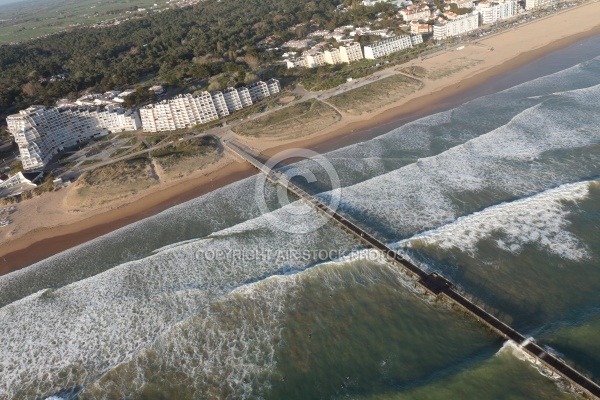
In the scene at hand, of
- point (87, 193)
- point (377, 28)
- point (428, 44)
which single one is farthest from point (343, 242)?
point (377, 28)

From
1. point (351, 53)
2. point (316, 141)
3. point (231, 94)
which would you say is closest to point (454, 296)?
point (316, 141)

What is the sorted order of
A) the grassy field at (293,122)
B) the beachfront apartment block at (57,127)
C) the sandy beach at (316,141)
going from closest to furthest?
1. the sandy beach at (316,141)
2. the beachfront apartment block at (57,127)
3. the grassy field at (293,122)

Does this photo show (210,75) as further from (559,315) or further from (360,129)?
(559,315)

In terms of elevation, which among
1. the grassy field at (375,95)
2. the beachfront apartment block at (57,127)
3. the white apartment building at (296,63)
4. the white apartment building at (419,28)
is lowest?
the grassy field at (375,95)

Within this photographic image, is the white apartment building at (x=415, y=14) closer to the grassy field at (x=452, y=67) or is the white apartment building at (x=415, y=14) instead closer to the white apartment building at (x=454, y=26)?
the white apartment building at (x=454, y=26)

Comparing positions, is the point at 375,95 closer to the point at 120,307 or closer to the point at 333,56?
the point at 333,56

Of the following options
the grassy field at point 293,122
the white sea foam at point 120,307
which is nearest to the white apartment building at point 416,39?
the grassy field at point 293,122
